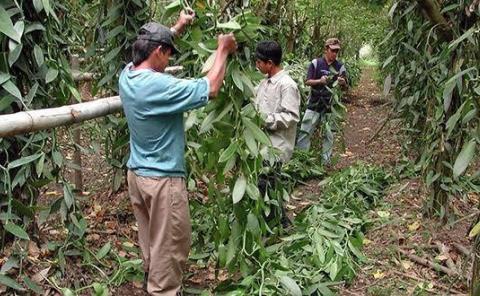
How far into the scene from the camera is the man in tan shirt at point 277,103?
3.59 m

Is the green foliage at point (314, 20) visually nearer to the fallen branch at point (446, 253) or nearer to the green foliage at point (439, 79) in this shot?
the green foliage at point (439, 79)

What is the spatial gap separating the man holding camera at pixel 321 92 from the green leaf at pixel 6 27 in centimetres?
389

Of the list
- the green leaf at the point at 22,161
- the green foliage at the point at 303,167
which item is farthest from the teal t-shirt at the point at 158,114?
the green foliage at the point at 303,167

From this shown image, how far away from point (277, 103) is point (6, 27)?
1935 millimetres

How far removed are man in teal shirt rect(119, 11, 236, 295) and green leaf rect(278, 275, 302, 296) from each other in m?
0.50

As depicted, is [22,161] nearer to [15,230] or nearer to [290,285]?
[15,230]

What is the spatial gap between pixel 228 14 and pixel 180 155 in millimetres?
752

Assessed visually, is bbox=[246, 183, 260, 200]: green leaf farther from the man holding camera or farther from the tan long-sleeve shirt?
the man holding camera

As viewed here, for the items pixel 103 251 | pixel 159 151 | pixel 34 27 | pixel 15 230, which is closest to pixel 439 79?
pixel 159 151

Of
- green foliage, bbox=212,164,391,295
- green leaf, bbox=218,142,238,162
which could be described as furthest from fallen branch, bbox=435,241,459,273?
green leaf, bbox=218,142,238,162

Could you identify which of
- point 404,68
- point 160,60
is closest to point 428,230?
point 404,68

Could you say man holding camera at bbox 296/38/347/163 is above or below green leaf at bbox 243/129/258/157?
below

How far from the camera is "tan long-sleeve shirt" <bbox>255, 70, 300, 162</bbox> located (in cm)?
360

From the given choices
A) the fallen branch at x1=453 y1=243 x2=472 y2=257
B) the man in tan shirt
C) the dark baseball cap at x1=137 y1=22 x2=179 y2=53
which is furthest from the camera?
the man in tan shirt
